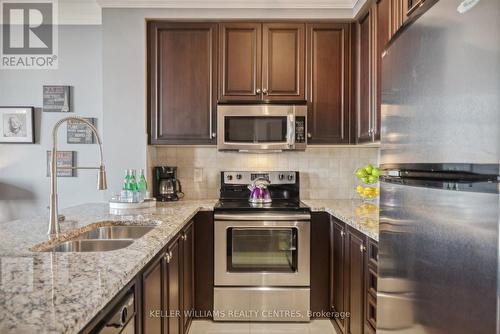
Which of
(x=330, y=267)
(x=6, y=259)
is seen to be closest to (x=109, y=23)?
(x=6, y=259)

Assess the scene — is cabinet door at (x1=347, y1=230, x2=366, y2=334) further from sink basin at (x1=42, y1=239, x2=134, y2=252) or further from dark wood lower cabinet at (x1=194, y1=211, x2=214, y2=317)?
sink basin at (x1=42, y1=239, x2=134, y2=252)

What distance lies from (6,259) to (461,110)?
4.53 ft

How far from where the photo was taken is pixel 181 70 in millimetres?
2650

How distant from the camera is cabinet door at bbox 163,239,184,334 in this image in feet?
5.24

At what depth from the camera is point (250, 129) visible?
2.61m

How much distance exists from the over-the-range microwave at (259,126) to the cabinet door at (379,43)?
60 centimetres

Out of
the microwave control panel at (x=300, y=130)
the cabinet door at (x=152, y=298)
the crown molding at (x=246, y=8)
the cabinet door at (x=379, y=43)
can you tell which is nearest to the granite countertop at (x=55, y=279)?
the cabinet door at (x=152, y=298)

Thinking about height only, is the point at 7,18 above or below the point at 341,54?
above

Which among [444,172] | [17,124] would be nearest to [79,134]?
[17,124]

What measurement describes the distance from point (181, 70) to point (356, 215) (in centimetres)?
176

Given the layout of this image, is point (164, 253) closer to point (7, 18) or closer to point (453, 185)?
→ point (453, 185)

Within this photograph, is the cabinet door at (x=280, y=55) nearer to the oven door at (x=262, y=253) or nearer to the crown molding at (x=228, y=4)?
the crown molding at (x=228, y=4)

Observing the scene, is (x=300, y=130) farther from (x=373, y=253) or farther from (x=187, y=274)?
(x=187, y=274)

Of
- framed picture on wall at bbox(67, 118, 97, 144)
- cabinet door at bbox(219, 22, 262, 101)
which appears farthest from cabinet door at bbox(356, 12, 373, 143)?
framed picture on wall at bbox(67, 118, 97, 144)
